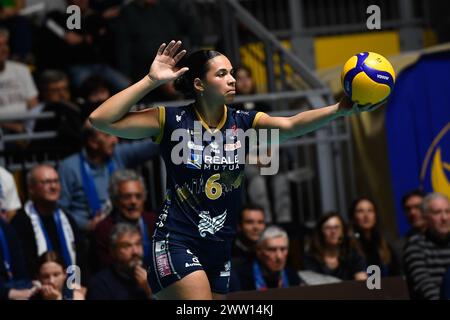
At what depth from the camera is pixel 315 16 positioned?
17.7m

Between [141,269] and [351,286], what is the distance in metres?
1.84

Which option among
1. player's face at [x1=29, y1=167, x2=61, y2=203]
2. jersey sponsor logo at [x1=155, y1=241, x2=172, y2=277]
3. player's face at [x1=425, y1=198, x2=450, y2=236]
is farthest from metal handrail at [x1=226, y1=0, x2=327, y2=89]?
jersey sponsor logo at [x1=155, y1=241, x2=172, y2=277]

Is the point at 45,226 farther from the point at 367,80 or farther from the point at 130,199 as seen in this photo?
the point at 367,80

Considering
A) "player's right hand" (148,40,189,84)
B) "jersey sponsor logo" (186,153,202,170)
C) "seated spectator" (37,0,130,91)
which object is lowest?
"jersey sponsor logo" (186,153,202,170)

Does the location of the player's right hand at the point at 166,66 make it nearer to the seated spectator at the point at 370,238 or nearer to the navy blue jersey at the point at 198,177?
the navy blue jersey at the point at 198,177

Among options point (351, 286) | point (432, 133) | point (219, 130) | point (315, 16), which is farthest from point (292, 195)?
point (315, 16)

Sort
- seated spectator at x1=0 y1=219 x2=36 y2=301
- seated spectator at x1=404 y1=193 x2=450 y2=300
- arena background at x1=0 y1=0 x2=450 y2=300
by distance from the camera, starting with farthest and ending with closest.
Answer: arena background at x1=0 y1=0 x2=450 y2=300
seated spectator at x1=404 y1=193 x2=450 y2=300
seated spectator at x1=0 y1=219 x2=36 y2=301

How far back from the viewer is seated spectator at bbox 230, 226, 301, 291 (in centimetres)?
1015

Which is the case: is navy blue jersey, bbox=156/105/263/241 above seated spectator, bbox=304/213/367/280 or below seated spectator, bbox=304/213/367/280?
above

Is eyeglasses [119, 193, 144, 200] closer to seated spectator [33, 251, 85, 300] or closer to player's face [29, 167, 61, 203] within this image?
player's face [29, 167, 61, 203]

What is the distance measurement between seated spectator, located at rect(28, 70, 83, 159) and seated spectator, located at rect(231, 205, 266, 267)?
1819mm

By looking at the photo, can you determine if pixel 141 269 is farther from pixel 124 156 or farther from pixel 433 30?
pixel 433 30

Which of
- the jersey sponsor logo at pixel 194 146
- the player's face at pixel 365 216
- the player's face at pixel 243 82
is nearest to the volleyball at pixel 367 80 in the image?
the jersey sponsor logo at pixel 194 146

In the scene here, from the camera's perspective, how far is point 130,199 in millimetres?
10219
